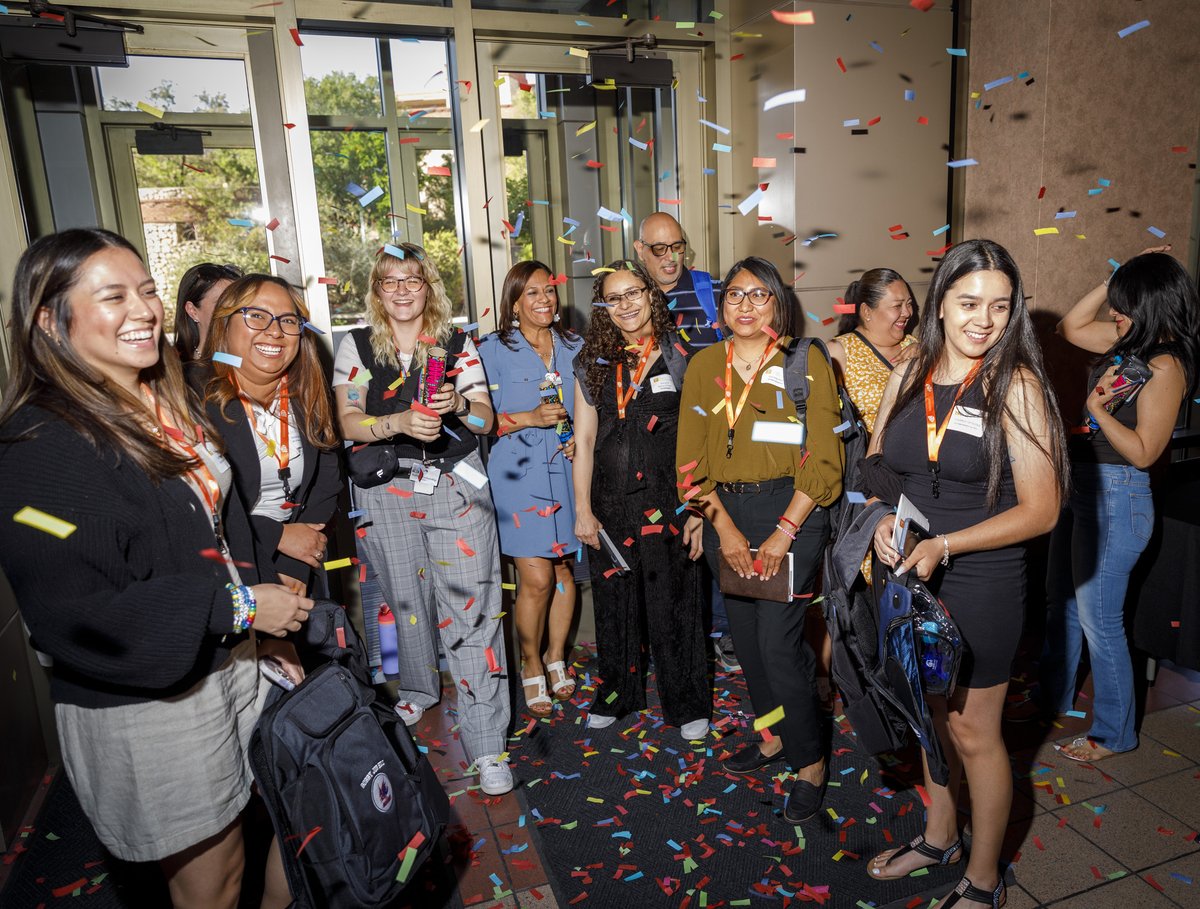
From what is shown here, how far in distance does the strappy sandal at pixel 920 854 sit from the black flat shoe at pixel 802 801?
308 mm

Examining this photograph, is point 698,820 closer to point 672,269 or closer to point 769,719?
point 769,719

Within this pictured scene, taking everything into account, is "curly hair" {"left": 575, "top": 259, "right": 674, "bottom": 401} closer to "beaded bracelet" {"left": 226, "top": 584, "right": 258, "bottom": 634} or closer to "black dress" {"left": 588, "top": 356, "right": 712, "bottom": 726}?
"black dress" {"left": 588, "top": 356, "right": 712, "bottom": 726}

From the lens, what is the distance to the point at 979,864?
94.3 inches

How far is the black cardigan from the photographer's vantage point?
4.99 feet

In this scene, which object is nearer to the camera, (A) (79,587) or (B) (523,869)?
(A) (79,587)

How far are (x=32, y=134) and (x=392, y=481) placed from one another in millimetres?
2329

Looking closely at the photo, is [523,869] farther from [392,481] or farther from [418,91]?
[418,91]

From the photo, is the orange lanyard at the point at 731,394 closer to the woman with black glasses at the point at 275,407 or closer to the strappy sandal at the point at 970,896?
the woman with black glasses at the point at 275,407

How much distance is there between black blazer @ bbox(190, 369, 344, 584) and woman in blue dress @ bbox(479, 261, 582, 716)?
99 centimetres

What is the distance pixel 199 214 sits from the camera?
4.16 m

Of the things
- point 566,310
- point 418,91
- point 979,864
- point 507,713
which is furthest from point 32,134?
point 979,864

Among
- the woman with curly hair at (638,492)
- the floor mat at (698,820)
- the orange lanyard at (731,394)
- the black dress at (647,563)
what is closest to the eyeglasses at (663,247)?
the woman with curly hair at (638,492)

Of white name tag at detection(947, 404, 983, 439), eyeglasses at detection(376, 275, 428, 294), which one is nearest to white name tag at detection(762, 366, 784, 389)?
white name tag at detection(947, 404, 983, 439)

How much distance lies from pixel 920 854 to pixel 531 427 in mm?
2264
